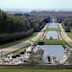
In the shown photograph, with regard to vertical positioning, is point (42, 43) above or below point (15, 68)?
below

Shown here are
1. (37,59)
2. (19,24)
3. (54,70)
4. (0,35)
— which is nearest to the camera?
(54,70)

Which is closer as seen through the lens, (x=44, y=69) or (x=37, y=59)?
(x=44, y=69)

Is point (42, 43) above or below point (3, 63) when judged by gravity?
below

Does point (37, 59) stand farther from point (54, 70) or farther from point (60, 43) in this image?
point (60, 43)

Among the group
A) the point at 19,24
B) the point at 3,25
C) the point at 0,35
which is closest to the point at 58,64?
the point at 0,35

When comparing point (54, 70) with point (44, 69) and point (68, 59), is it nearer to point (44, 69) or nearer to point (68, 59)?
point (44, 69)

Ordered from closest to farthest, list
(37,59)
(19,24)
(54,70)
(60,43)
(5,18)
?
(54,70)
(37,59)
(60,43)
(5,18)
(19,24)

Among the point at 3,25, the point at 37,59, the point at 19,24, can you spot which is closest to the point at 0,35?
the point at 3,25

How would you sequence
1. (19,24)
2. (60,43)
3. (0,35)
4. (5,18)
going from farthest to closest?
(19,24) < (5,18) < (60,43) < (0,35)

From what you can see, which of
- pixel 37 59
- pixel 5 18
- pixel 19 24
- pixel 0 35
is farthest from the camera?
pixel 19 24
